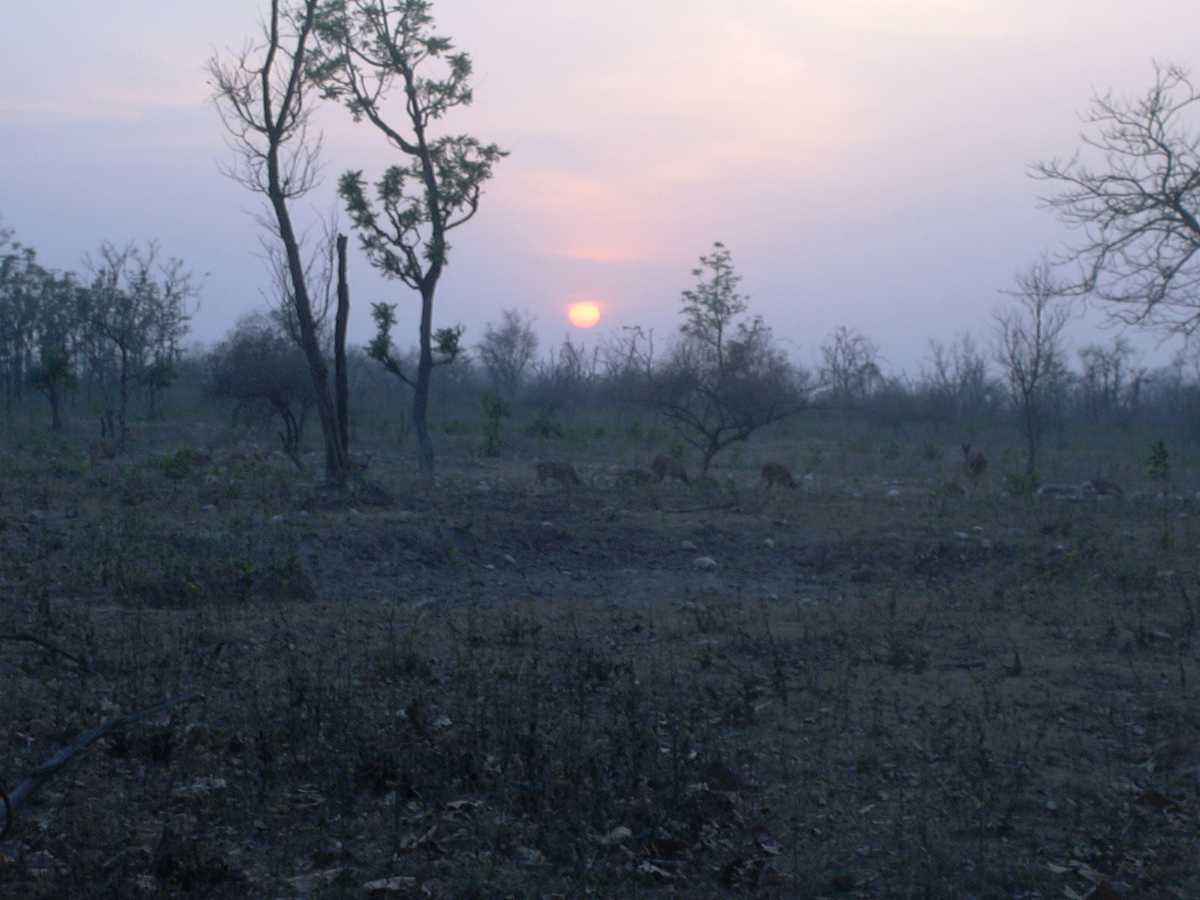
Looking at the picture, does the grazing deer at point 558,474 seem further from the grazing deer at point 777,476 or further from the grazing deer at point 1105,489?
the grazing deer at point 1105,489

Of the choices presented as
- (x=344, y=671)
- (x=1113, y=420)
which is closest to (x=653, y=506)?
(x=344, y=671)

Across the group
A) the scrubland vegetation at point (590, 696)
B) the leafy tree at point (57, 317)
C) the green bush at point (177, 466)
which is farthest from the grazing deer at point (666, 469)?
the leafy tree at point (57, 317)

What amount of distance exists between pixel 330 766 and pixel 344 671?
156 cm

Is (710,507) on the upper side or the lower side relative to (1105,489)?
lower

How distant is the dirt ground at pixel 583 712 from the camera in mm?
4547

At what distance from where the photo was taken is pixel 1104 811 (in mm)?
5188

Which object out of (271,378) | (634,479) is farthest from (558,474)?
(271,378)

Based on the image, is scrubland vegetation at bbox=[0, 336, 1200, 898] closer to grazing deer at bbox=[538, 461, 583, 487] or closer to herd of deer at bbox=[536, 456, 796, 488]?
herd of deer at bbox=[536, 456, 796, 488]

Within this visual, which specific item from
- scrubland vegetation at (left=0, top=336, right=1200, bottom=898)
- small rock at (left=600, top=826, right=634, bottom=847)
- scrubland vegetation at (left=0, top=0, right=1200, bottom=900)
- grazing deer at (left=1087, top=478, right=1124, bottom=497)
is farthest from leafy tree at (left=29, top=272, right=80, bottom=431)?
small rock at (left=600, top=826, right=634, bottom=847)

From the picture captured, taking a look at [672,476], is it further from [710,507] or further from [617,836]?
[617,836]

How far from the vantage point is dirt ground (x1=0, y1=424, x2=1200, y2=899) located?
4547 millimetres

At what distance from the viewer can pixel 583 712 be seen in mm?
6074

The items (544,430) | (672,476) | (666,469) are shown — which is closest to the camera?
(666,469)

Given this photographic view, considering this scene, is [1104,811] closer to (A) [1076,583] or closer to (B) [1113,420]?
(A) [1076,583]
